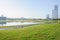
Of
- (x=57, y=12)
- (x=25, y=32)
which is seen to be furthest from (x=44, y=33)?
(x=57, y=12)

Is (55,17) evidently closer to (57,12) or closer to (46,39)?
(57,12)

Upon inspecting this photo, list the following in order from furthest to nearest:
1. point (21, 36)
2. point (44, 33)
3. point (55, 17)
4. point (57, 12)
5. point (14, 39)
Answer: point (55, 17)
point (57, 12)
point (44, 33)
point (21, 36)
point (14, 39)

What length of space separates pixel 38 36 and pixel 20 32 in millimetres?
1682

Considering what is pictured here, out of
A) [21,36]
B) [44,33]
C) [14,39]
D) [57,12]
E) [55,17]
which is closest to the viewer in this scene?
[14,39]

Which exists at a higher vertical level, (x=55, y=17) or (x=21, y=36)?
(x=55, y=17)

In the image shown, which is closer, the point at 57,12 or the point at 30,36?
the point at 30,36

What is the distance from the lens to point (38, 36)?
8.85 metres

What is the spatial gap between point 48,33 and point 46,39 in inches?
45.0

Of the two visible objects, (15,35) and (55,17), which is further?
(55,17)

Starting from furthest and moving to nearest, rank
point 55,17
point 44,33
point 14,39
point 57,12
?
point 55,17 → point 57,12 → point 44,33 → point 14,39

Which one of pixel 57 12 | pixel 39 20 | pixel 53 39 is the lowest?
pixel 53 39

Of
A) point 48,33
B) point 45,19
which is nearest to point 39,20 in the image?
A: point 45,19

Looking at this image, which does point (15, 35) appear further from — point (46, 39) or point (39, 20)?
point (39, 20)

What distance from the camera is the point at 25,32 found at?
9500mm
